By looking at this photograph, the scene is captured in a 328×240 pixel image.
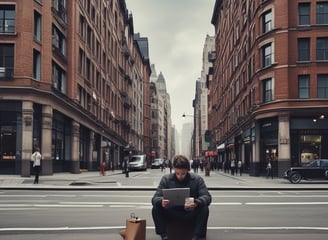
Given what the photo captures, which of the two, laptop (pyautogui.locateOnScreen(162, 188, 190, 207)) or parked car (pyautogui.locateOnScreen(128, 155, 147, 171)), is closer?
laptop (pyautogui.locateOnScreen(162, 188, 190, 207))

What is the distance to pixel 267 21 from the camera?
41875 mm

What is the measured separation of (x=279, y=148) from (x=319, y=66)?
7075 millimetres

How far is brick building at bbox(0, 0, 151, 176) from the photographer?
33031 mm

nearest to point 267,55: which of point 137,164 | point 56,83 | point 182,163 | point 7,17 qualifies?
point 56,83

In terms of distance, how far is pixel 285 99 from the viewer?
38938 millimetres

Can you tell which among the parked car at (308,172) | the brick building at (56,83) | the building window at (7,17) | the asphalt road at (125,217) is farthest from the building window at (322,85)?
the asphalt road at (125,217)

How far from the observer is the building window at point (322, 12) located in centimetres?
3897

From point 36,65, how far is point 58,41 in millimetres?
6027

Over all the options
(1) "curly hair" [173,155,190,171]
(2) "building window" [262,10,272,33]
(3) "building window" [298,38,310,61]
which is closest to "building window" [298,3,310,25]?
(3) "building window" [298,38,310,61]

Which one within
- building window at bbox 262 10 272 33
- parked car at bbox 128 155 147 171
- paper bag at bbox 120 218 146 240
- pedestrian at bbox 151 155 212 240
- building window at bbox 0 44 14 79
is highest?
building window at bbox 262 10 272 33

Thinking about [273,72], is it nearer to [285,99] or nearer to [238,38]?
[285,99]

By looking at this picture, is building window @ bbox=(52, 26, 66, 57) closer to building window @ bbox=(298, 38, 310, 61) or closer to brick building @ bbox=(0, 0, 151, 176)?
brick building @ bbox=(0, 0, 151, 176)

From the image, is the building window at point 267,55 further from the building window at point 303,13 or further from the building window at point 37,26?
the building window at point 37,26

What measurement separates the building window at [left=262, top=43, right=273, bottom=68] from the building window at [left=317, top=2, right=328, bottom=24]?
14.3 feet
